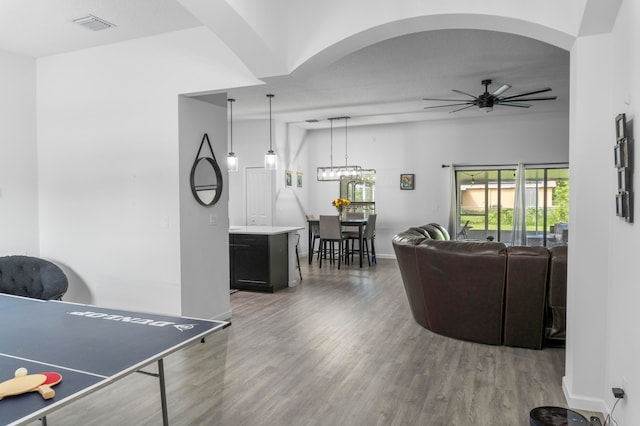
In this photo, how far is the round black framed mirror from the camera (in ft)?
14.3

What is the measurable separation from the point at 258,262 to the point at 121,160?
2394 millimetres

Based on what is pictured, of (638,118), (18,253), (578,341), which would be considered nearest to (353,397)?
(578,341)

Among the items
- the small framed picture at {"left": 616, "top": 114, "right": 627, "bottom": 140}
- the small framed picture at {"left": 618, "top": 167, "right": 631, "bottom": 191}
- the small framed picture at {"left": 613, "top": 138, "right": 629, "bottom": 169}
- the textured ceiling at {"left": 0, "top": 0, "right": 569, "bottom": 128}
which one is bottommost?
the small framed picture at {"left": 618, "top": 167, "right": 631, "bottom": 191}

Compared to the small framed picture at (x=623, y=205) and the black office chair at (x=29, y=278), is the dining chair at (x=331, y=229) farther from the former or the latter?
the small framed picture at (x=623, y=205)

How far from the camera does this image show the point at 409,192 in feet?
30.1

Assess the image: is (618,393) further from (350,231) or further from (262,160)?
(262,160)

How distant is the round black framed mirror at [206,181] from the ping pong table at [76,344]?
80.3 inches

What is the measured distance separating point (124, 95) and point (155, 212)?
1221mm

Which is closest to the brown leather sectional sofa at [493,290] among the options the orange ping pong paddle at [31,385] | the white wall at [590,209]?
the white wall at [590,209]

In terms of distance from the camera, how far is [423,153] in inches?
354

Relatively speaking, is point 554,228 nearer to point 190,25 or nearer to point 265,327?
point 265,327

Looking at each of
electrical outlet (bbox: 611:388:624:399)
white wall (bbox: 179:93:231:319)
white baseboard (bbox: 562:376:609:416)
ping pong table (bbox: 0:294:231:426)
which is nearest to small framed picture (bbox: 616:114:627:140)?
electrical outlet (bbox: 611:388:624:399)

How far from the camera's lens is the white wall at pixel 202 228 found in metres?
4.21

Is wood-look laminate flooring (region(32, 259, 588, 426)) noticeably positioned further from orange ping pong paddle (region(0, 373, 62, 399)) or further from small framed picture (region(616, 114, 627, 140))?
small framed picture (region(616, 114, 627, 140))
